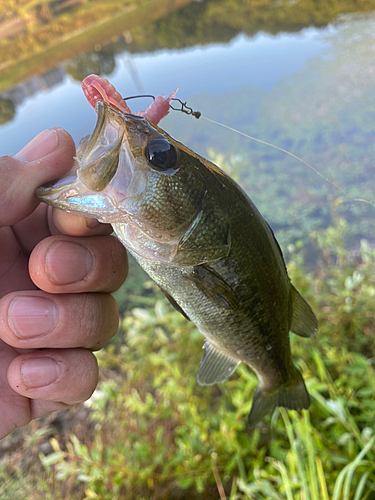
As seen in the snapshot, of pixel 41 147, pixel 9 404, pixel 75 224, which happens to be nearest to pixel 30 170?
pixel 41 147

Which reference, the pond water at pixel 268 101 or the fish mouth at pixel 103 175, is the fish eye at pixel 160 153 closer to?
the fish mouth at pixel 103 175

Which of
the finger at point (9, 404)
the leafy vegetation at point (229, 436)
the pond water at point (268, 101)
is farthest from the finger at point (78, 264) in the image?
the pond water at point (268, 101)

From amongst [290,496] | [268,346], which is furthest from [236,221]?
[290,496]

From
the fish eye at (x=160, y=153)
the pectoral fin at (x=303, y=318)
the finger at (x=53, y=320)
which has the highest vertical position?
the fish eye at (x=160, y=153)

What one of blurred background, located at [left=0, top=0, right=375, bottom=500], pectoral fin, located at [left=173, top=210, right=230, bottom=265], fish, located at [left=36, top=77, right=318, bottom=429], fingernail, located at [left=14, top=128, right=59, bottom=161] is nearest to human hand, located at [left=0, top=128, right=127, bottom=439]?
fingernail, located at [left=14, top=128, right=59, bottom=161]

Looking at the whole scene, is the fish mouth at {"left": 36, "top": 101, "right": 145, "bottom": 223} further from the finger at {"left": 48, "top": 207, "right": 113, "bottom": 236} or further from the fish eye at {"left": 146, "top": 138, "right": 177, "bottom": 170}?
the finger at {"left": 48, "top": 207, "right": 113, "bottom": 236}

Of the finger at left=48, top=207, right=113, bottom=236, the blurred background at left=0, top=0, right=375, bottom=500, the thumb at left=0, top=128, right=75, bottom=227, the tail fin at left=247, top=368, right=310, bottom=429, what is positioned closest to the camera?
the thumb at left=0, top=128, right=75, bottom=227

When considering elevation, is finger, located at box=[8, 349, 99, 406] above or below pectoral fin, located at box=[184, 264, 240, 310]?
below
